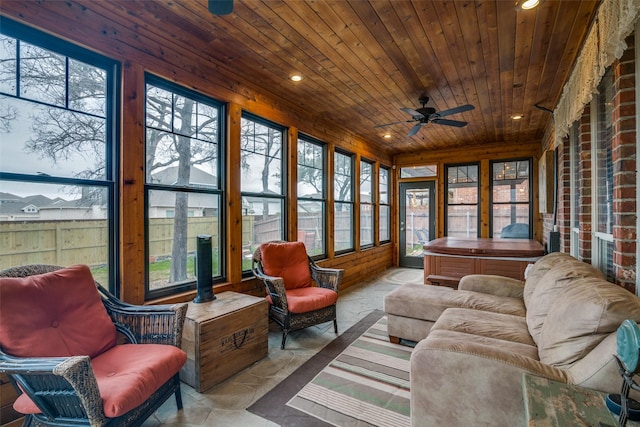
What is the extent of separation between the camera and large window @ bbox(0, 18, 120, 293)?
1.88 m

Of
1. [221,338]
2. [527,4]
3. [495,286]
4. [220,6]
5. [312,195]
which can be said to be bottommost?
[221,338]

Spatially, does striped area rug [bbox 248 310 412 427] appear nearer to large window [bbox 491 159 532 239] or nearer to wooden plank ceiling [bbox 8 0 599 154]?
wooden plank ceiling [bbox 8 0 599 154]

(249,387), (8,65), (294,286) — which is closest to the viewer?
(8,65)

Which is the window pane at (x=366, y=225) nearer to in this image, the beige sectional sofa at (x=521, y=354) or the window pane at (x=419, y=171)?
the window pane at (x=419, y=171)

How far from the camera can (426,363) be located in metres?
1.55

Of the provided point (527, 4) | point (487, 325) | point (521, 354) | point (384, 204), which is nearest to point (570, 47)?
point (527, 4)

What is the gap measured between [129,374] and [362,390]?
150 cm

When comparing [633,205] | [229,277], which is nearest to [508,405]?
[633,205]

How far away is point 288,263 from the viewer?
3.43 metres

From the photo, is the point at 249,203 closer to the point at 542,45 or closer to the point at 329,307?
the point at 329,307

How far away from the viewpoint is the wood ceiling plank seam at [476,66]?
2.27 meters

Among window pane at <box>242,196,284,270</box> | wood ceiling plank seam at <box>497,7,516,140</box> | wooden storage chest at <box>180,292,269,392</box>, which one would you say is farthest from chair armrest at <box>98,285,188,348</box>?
wood ceiling plank seam at <box>497,7,516,140</box>

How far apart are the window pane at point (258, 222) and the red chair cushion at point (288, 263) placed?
27 cm

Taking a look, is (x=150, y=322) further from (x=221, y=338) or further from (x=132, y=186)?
(x=132, y=186)
